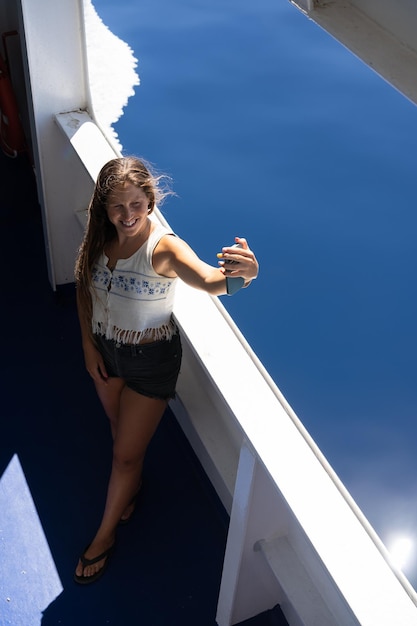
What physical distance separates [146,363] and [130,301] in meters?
0.20

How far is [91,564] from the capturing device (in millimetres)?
2271

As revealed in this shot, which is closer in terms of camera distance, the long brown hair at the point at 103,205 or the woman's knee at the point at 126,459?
the long brown hair at the point at 103,205

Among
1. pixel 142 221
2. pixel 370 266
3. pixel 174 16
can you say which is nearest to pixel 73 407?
pixel 142 221

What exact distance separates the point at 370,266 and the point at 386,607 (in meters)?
3.22

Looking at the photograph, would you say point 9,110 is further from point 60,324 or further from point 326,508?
point 326,508

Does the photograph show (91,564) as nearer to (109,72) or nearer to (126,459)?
(126,459)

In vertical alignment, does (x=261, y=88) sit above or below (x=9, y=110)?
above

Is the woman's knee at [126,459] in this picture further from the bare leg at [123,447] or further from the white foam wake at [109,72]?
the white foam wake at [109,72]

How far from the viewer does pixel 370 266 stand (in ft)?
14.8

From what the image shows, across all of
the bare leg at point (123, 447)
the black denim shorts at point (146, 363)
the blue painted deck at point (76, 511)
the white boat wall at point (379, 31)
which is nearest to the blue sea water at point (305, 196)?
the blue painted deck at point (76, 511)

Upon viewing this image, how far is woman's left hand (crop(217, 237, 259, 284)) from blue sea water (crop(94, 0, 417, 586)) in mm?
1802

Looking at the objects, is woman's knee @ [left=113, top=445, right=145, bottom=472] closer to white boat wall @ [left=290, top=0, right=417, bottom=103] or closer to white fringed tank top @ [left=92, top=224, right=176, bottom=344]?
white fringed tank top @ [left=92, top=224, right=176, bottom=344]

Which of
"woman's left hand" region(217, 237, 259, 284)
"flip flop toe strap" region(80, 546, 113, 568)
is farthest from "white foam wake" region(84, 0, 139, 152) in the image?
"woman's left hand" region(217, 237, 259, 284)

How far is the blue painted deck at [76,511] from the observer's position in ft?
7.34
